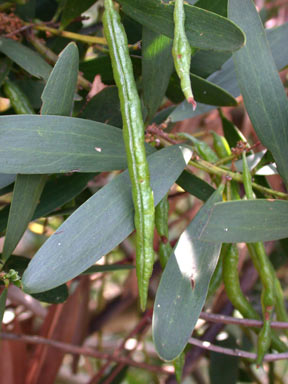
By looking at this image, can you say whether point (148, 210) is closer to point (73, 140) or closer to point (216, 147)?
point (73, 140)

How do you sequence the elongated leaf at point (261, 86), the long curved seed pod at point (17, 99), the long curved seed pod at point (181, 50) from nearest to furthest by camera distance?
the long curved seed pod at point (181, 50) → the elongated leaf at point (261, 86) → the long curved seed pod at point (17, 99)

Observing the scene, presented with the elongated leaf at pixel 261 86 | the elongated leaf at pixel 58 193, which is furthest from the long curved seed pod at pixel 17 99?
the elongated leaf at pixel 261 86

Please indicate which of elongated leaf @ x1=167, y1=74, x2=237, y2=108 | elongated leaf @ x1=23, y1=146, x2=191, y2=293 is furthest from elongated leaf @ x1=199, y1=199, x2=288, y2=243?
elongated leaf @ x1=167, y1=74, x2=237, y2=108

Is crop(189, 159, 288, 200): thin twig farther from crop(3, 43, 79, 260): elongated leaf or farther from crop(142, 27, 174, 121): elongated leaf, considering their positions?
crop(3, 43, 79, 260): elongated leaf

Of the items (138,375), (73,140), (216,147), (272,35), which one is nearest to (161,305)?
(73,140)

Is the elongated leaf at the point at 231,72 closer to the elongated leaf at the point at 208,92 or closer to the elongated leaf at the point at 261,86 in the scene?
the elongated leaf at the point at 208,92

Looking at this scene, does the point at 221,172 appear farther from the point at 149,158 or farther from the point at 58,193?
the point at 58,193
